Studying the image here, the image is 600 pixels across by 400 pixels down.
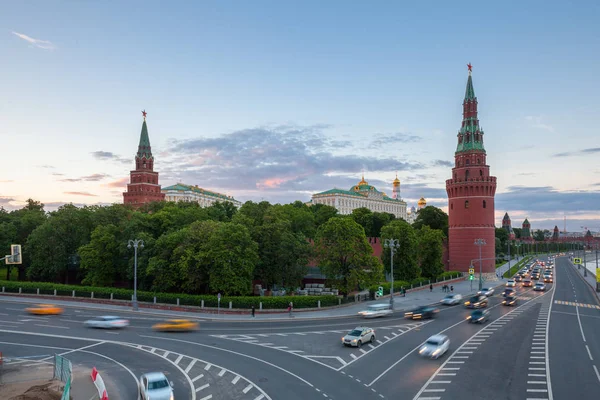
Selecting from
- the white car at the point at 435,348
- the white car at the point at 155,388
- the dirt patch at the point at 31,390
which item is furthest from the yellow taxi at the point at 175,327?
the white car at the point at 435,348

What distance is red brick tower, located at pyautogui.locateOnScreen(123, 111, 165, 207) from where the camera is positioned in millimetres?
138000

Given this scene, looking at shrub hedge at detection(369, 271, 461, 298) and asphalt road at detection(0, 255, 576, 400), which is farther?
shrub hedge at detection(369, 271, 461, 298)

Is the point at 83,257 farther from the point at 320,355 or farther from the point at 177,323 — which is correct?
the point at 320,355

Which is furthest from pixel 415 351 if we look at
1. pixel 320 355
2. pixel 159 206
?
pixel 159 206

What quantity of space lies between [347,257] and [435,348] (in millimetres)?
25194

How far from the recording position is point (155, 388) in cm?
2064

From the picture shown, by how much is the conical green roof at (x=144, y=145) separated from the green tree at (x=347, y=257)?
337 feet

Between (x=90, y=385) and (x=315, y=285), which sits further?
(x=315, y=285)

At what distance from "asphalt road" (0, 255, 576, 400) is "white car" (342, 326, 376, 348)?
564 mm

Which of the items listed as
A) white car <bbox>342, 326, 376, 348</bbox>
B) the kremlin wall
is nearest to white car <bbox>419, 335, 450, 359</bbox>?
white car <bbox>342, 326, 376, 348</bbox>

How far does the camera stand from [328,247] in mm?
53281

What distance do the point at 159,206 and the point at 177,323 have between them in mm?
54111

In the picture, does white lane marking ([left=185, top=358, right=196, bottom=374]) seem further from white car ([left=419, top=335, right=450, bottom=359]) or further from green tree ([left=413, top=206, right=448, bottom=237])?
green tree ([left=413, top=206, right=448, bottom=237])

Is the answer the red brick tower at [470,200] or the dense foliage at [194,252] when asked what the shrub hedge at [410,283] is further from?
the red brick tower at [470,200]
